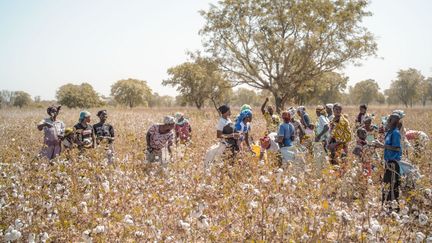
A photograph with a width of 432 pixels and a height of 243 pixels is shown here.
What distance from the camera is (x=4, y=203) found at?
3.73 meters

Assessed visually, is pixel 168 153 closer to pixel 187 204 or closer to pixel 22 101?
pixel 187 204

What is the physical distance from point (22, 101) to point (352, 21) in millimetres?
111759

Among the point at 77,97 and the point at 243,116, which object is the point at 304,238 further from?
the point at 77,97

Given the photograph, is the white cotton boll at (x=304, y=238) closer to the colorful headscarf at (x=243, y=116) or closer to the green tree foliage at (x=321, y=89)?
the colorful headscarf at (x=243, y=116)

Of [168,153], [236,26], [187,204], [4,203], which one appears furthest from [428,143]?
[236,26]

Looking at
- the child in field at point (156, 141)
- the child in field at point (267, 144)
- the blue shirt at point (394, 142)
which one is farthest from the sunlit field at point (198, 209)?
the child in field at point (267, 144)

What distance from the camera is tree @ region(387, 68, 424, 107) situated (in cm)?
7181

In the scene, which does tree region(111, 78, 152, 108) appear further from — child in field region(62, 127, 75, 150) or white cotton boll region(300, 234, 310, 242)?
white cotton boll region(300, 234, 310, 242)

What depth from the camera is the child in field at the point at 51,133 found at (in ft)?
23.1

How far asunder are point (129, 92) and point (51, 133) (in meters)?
89.5

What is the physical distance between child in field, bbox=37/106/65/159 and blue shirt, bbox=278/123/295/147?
4.40m

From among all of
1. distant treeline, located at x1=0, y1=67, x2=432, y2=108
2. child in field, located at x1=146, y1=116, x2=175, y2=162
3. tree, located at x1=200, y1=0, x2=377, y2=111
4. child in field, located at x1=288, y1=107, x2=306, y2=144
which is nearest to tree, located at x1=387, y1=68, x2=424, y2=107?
distant treeline, located at x1=0, y1=67, x2=432, y2=108

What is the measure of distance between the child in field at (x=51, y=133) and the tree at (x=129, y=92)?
288 feet

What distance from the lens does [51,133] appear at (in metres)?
7.05
